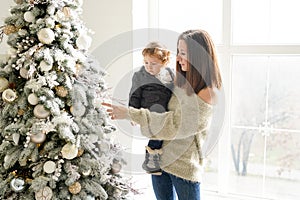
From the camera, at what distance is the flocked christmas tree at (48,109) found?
1.82 meters

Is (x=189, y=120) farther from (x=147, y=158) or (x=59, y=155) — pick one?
(x=59, y=155)

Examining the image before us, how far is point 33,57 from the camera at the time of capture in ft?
5.98

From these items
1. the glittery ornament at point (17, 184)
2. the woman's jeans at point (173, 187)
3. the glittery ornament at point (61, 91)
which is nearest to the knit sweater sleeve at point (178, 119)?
the woman's jeans at point (173, 187)

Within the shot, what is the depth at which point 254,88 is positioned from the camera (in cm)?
266

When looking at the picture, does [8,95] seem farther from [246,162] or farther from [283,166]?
[283,166]

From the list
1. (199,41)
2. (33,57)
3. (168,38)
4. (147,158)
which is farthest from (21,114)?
(168,38)

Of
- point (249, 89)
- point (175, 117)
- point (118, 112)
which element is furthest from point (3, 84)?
point (249, 89)

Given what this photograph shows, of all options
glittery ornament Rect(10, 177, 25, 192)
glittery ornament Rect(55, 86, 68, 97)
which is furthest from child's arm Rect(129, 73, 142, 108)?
glittery ornament Rect(10, 177, 25, 192)

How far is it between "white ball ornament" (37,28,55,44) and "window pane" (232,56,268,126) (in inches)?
51.7

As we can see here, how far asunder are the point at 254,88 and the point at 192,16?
0.63m

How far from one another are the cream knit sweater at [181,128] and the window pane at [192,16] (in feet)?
2.67

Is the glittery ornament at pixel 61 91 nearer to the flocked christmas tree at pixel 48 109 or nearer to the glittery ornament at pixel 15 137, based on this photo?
the flocked christmas tree at pixel 48 109

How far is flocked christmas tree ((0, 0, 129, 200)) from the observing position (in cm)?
182

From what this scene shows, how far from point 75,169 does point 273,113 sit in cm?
137
